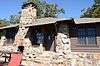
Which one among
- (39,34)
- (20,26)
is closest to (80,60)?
(39,34)

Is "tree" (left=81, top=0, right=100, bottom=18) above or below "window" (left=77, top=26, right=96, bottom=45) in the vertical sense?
above

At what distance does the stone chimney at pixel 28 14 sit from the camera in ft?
82.3

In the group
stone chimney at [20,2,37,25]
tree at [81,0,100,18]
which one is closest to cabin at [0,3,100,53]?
stone chimney at [20,2,37,25]

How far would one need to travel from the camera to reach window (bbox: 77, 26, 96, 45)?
19.3m

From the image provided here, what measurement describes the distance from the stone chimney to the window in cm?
757

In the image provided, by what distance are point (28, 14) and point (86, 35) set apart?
901 centimetres

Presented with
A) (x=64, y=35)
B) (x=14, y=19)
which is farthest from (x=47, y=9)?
(x=64, y=35)

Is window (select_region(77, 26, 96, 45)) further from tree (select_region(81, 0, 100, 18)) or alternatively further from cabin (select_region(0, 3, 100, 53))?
tree (select_region(81, 0, 100, 18))

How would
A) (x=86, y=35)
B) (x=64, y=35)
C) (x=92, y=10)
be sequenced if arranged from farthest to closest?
(x=92, y=10), (x=64, y=35), (x=86, y=35)

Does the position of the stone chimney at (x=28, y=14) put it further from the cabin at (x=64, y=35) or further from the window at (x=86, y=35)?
the window at (x=86, y=35)

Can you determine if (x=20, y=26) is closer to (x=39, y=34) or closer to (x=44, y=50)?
(x=39, y=34)

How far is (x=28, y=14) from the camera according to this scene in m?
25.4

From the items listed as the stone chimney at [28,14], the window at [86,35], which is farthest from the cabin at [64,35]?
the stone chimney at [28,14]

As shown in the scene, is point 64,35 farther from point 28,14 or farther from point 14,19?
point 14,19
